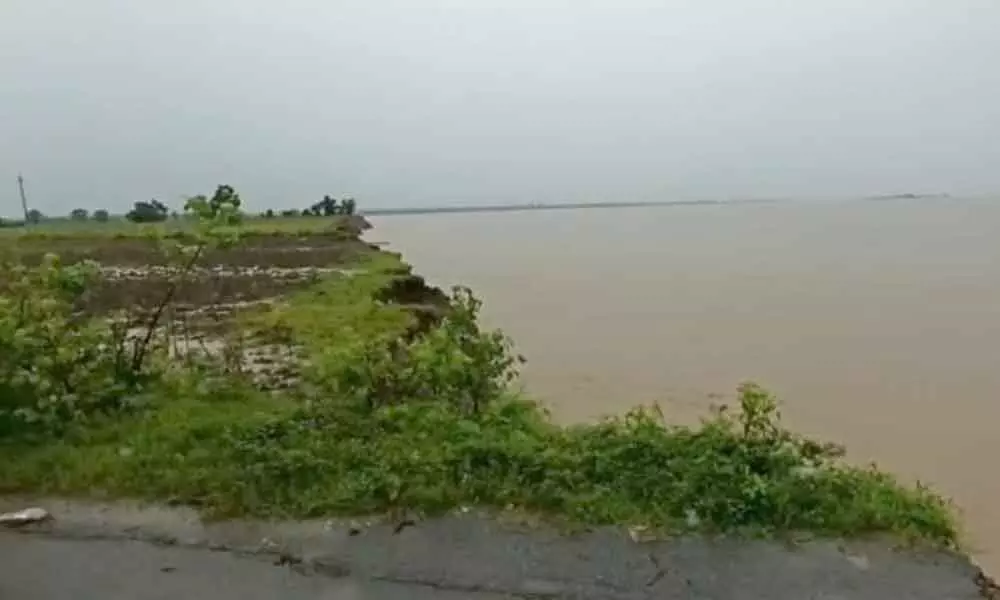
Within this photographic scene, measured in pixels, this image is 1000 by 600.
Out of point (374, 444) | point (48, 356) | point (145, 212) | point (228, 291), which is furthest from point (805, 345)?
point (145, 212)

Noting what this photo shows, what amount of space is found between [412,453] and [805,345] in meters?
10.2

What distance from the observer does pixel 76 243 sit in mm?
36500

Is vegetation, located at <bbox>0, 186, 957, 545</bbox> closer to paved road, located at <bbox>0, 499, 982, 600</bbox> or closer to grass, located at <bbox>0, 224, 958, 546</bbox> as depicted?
grass, located at <bbox>0, 224, 958, 546</bbox>

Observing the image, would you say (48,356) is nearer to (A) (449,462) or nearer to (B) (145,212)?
(A) (449,462)

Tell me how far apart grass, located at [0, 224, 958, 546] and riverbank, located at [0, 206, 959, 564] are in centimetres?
1

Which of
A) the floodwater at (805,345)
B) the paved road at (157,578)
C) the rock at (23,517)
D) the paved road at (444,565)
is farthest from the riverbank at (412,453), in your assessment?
the floodwater at (805,345)

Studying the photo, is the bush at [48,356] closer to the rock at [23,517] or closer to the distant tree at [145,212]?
the rock at [23,517]

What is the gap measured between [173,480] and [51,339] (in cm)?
166

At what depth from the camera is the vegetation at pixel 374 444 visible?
4.43 m

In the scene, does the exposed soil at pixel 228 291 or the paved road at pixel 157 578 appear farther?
the exposed soil at pixel 228 291

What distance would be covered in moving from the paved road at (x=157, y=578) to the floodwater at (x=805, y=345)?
3780mm

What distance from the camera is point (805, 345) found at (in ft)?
45.3

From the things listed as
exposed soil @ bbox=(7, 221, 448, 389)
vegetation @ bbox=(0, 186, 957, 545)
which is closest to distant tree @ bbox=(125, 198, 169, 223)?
exposed soil @ bbox=(7, 221, 448, 389)

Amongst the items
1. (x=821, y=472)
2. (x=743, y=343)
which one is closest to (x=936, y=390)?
(x=743, y=343)
